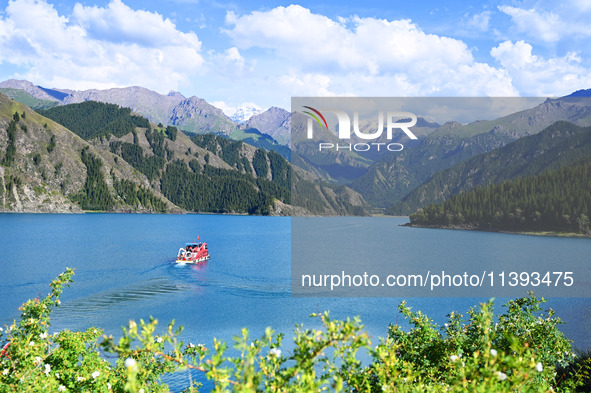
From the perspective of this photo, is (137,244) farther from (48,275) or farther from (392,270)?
(392,270)

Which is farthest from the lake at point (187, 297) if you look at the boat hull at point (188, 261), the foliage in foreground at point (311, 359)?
the foliage in foreground at point (311, 359)

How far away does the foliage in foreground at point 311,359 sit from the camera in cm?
548

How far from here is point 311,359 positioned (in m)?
5.98

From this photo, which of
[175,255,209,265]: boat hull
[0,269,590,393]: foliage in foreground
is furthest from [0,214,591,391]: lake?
[0,269,590,393]: foliage in foreground

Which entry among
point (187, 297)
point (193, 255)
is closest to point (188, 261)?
point (193, 255)

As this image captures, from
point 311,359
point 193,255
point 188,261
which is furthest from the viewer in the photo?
point 193,255

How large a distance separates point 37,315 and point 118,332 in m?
27.8

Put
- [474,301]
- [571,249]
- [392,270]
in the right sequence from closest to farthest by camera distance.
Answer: [474,301] < [392,270] < [571,249]

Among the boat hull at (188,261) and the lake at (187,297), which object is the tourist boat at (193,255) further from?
the lake at (187,297)

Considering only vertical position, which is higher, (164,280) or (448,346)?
(448,346)

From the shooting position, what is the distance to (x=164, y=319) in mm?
42812

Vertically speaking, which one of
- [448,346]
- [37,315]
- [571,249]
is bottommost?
[571,249]

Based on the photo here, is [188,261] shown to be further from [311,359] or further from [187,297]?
[311,359]

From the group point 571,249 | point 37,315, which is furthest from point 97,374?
point 571,249
